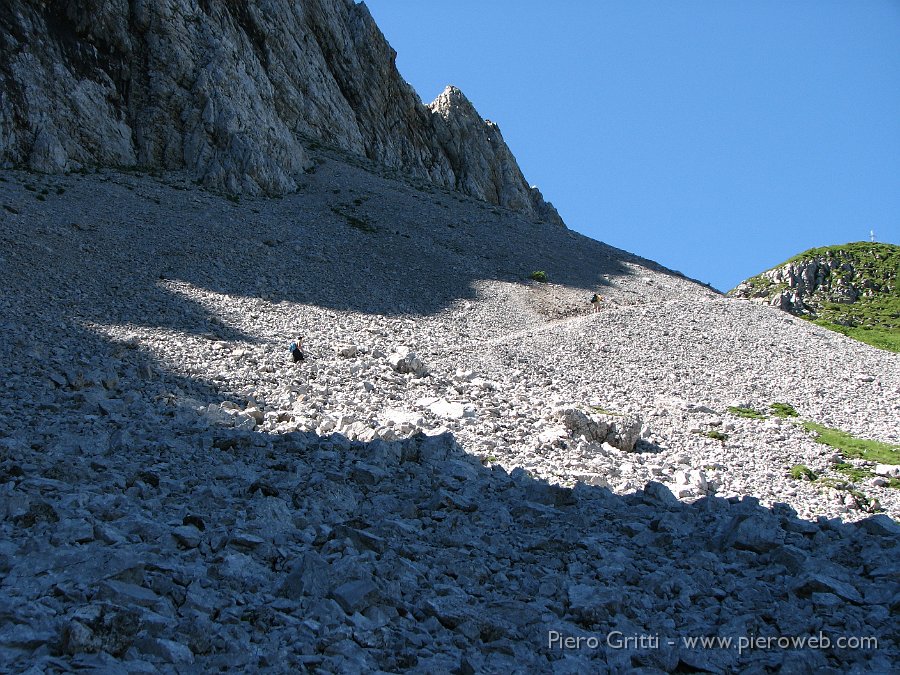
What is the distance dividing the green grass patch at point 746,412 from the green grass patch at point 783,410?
619 millimetres

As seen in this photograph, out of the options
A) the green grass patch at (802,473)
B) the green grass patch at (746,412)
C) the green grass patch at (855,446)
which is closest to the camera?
the green grass patch at (802,473)

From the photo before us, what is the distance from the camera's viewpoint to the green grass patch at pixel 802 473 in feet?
51.0

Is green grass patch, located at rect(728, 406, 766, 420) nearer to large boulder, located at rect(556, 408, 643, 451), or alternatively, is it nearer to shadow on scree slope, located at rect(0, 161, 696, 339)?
large boulder, located at rect(556, 408, 643, 451)

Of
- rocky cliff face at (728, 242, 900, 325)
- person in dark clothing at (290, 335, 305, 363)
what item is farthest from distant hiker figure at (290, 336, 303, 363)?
rocky cliff face at (728, 242, 900, 325)

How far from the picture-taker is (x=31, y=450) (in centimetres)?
1004

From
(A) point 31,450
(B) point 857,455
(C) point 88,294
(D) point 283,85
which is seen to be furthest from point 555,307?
(D) point 283,85

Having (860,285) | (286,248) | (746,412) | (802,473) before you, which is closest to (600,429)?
(802,473)

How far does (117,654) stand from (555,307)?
31810 mm

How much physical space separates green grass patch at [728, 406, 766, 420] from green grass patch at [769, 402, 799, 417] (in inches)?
24.4

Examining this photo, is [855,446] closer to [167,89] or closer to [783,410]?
[783,410]

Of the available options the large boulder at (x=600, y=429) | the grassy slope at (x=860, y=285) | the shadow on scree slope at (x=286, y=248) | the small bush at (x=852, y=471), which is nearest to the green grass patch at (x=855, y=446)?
the small bush at (x=852, y=471)

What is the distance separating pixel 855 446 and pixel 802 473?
3.64m

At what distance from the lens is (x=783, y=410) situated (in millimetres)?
21688

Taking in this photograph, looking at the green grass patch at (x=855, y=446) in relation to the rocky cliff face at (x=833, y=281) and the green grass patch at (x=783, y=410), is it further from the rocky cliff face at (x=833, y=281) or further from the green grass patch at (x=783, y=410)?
the rocky cliff face at (x=833, y=281)
